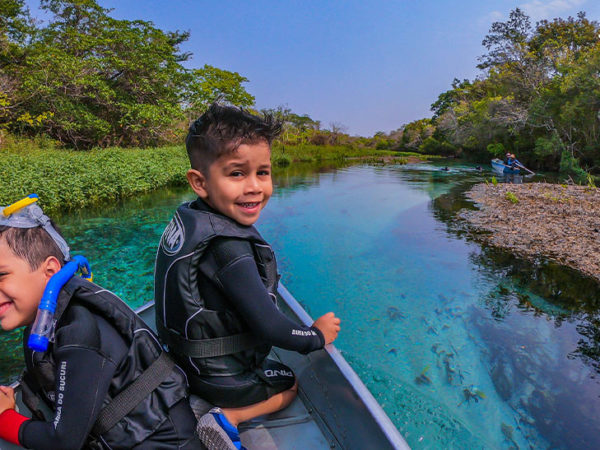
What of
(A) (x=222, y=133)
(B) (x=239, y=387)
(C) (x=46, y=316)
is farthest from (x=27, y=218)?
(B) (x=239, y=387)

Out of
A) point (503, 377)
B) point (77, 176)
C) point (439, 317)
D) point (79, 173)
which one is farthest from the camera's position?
point (79, 173)

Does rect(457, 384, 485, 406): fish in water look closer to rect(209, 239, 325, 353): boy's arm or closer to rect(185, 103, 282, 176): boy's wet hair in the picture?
rect(209, 239, 325, 353): boy's arm

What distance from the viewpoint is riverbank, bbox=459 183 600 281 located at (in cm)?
627

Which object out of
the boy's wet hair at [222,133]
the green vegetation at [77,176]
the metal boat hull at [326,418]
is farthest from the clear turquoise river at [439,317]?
the boy's wet hair at [222,133]

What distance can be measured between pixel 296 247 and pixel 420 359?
13.6 ft

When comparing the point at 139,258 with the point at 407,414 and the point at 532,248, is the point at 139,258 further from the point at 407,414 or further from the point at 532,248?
the point at 532,248

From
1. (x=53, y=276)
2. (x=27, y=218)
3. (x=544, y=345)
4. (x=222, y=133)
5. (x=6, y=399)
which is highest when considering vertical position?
(x=222, y=133)

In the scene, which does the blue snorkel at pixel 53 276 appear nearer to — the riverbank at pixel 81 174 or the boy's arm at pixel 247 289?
the boy's arm at pixel 247 289

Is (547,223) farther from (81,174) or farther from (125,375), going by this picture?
(81,174)

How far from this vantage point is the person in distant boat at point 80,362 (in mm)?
915

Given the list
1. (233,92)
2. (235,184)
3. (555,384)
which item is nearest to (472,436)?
(555,384)

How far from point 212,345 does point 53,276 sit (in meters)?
0.60

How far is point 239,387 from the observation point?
4.47 feet


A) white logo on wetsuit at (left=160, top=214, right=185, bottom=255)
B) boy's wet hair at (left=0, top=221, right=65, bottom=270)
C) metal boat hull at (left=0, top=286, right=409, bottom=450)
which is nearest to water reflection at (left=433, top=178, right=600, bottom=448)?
metal boat hull at (left=0, top=286, right=409, bottom=450)
